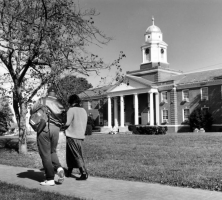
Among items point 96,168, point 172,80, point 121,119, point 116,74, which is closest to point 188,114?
point 172,80

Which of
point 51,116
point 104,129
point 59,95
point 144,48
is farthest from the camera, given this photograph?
point 144,48

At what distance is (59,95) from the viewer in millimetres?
11750

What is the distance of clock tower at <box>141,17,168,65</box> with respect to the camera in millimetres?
56125

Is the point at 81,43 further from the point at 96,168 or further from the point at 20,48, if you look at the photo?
the point at 96,168

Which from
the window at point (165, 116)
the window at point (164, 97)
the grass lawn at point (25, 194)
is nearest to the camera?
the grass lawn at point (25, 194)

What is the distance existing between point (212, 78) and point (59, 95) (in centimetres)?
3456

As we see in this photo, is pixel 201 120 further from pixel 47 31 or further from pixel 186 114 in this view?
pixel 47 31

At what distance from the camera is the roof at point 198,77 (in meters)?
43.8

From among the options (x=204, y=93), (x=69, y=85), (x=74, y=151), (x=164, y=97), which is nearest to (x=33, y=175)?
(x=74, y=151)

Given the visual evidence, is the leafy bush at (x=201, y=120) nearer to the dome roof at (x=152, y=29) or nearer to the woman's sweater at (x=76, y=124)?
the dome roof at (x=152, y=29)

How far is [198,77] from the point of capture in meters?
46.0

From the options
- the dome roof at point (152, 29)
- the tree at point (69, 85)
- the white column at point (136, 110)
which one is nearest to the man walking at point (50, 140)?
the tree at point (69, 85)

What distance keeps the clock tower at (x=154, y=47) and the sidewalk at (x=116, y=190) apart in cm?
4983

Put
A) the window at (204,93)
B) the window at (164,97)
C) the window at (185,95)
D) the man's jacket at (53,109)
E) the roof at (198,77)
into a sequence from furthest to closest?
the window at (164,97) → the window at (185,95) → the roof at (198,77) → the window at (204,93) → the man's jacket at (53,109)
